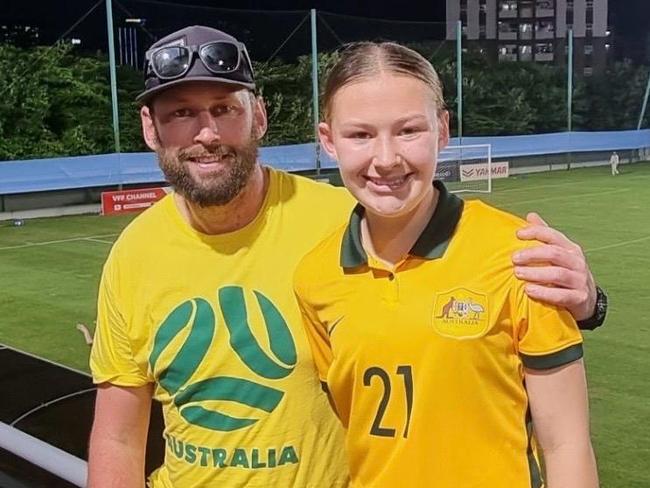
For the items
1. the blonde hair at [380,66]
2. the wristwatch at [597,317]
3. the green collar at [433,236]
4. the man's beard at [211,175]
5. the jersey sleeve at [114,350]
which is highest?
the blonde hair at [380,66]

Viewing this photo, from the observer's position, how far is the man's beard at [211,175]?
1.87 meters

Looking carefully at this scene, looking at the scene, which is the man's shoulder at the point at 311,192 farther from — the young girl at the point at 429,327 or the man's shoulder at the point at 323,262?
the young girl at the point at 429,327

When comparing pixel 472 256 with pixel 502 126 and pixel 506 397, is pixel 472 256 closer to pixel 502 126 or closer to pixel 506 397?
pixel 506 397

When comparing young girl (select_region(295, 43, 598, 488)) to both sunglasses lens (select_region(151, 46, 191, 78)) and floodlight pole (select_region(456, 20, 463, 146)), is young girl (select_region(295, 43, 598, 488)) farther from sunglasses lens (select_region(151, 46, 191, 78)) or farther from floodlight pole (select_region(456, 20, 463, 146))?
floodlight pole (select_region(456, 20, 463, 146))

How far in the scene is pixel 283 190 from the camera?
6.60ft

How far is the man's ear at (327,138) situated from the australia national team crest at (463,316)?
0.33 m

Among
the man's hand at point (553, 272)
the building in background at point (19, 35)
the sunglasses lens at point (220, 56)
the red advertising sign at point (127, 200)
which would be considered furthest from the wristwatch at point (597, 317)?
the building in background at point (19, 35)

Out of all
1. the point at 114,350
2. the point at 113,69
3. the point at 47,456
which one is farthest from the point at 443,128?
the point at 113,69

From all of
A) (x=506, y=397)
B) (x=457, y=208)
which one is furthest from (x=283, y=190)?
(x=506, y=397)

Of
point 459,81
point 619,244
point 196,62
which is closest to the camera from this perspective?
point 196,62

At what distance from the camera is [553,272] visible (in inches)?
58.9

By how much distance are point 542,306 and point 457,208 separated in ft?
0.77

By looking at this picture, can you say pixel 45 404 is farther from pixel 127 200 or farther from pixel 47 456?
pixel 127 200

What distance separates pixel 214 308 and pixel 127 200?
1416 centimetres
